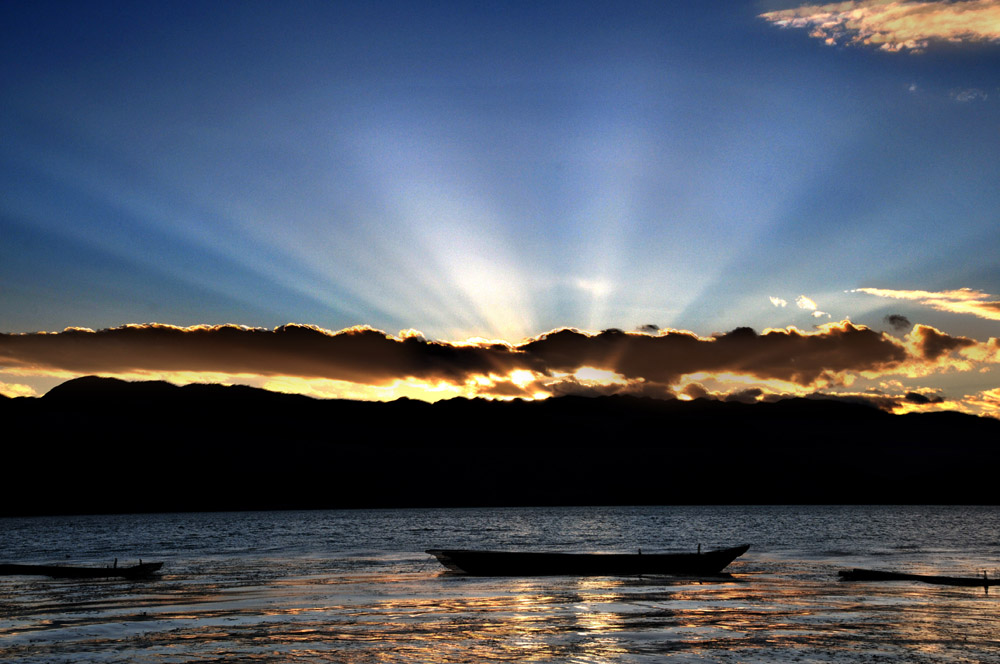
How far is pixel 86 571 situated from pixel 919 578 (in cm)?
6050

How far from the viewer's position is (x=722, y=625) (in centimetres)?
3831

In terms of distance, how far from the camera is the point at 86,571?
67312 millimetres

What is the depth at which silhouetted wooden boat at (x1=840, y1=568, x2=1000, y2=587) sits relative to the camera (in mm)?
54781

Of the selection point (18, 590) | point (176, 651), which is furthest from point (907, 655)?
point (18, 590)

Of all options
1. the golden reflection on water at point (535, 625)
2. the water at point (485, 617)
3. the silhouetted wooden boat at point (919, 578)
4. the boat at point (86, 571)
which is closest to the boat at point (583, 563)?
the water at point (485, 617)

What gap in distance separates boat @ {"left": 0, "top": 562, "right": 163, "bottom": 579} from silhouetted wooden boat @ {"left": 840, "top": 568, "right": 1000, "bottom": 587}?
51856 mm

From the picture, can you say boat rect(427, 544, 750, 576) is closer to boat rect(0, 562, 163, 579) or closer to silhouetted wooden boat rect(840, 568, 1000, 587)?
silhouetted wooden boat rect(840, 568, 1000, 587)

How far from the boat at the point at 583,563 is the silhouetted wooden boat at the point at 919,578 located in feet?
32.3

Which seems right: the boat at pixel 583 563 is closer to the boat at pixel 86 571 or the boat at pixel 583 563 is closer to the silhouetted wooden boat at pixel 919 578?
the silhouetted wooden boat at pixel 919 578

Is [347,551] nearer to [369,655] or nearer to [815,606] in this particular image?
[815,606]

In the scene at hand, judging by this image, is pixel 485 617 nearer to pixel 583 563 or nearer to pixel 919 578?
pixel 583 563

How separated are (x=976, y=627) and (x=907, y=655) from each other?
9.22 m

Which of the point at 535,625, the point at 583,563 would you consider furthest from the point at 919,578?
the point at 535,625

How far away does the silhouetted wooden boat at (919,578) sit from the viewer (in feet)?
180
